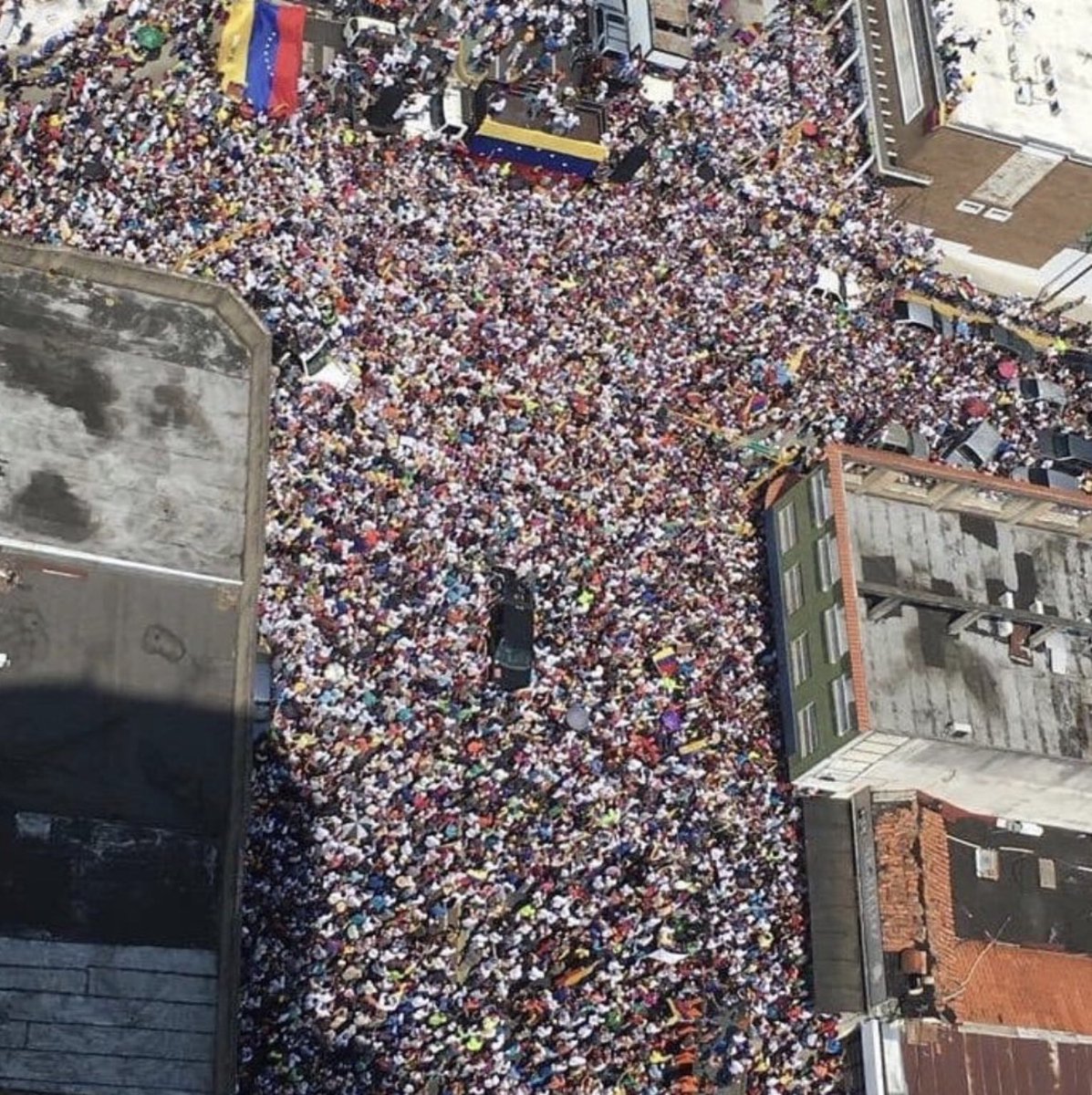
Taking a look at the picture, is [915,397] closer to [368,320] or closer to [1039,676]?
[1039,676]

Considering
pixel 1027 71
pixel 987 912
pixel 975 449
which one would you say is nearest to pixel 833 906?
pixel 987 912

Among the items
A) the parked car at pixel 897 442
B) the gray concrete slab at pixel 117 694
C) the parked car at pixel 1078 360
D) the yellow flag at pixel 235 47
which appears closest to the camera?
the gray concrete slab at pixel 117 694

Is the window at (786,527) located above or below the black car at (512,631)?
above

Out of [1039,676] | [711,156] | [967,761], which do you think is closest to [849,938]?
[967,761]

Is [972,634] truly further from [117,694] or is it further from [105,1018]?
[105,1018]

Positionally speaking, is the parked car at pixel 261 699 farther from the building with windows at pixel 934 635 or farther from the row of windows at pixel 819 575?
the row of windows at pixel 819 575

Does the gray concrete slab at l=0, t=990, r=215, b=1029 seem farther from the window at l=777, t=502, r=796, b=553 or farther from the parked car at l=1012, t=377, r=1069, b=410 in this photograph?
the parked car at l=1012, t=377, r=1069, b=410

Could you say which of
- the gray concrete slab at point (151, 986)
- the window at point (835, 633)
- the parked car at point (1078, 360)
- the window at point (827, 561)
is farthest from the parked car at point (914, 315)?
the gray concrete slab at point (151, 986)

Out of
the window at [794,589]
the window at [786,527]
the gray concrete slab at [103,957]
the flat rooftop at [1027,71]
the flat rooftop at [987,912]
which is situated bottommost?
the gray concrete slab at [103,957]
